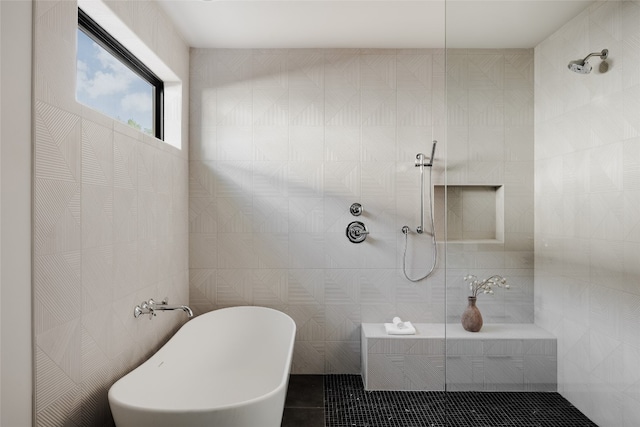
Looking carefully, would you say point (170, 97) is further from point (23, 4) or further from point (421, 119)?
point (421, 119)

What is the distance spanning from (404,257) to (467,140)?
6.73 feet

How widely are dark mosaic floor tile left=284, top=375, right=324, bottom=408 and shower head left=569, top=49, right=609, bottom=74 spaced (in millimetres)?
2518

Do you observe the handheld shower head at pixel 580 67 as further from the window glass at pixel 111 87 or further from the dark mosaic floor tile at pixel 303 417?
the dark mosaic floor tile at pixel 303 417

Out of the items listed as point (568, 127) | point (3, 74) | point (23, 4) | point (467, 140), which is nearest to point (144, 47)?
point (23, 4)

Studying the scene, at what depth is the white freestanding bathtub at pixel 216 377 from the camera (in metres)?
1.60

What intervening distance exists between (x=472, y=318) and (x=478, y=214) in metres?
0.34

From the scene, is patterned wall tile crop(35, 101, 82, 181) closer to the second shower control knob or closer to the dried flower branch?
the dried flower branch

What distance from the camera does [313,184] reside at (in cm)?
329

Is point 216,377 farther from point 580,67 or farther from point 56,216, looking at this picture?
point 580,67

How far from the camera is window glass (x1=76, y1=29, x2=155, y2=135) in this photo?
2.03m

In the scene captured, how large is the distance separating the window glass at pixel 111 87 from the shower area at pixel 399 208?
0.26 metres

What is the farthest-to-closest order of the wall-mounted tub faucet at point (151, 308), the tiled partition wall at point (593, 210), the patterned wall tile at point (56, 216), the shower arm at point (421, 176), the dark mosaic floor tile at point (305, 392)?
1. the shower arm at point (421, 176)
2. the dark mosaic floor tile at point (305, 392)
3. the wall-mounted tub faucet at point (151, 308)
4. the patterned wall tile at point (56, 216)
5. the tiled partition wall at point (593, 210)

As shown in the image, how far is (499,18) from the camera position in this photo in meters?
1.26

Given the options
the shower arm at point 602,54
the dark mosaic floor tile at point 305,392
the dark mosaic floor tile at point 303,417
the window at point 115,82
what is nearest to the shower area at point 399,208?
the shower arm at point 602,54
